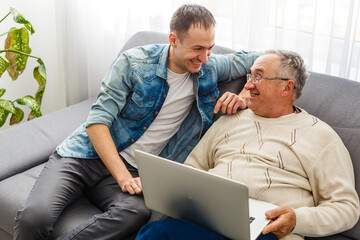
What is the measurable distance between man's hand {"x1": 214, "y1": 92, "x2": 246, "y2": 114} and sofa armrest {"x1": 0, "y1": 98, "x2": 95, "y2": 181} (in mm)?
823

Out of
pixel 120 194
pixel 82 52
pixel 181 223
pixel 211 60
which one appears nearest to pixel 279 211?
pixel 181 223

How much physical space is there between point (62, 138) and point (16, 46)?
0.59 m

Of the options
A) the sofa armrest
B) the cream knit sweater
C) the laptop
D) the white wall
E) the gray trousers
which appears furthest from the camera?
the white wall

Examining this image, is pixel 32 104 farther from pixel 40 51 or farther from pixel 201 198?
pixel 201 198

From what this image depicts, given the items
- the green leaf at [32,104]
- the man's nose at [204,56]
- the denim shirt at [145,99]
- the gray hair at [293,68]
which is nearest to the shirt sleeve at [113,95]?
the denim shirt at [145,99]

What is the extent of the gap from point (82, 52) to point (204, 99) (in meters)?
1.23

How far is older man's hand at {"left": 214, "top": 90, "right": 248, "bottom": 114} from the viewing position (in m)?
1.96

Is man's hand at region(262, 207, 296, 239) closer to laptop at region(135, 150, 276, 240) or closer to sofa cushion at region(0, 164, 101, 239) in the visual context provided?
laptop at region(135, 150, 276, 240)

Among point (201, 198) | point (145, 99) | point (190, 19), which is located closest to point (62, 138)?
point (145, 99)

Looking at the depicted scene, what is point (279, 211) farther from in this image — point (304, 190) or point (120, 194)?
point (120, 194)

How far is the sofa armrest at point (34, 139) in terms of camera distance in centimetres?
214

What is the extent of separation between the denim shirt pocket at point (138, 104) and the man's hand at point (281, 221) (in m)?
0.74

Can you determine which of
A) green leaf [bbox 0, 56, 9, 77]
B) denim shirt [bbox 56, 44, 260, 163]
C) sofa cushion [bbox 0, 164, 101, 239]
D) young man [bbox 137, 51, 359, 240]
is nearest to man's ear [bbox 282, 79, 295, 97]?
Answer: young man [bbox 137, 51, 359, 240]

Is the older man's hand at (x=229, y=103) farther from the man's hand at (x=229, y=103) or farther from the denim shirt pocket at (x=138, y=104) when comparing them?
the denim shirt pocket at (x=138, y=104)
